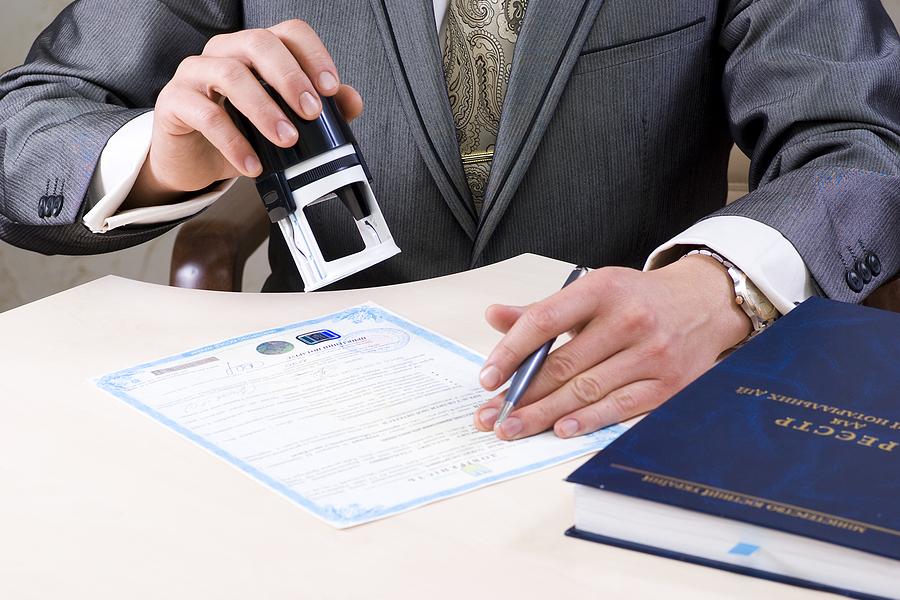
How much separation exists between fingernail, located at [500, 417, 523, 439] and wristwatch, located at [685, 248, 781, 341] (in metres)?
0.26

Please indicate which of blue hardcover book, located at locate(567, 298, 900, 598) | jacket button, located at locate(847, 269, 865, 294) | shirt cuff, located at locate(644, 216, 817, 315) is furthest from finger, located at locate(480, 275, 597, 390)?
jacket button, located at locate(847, 269, 865, 294)

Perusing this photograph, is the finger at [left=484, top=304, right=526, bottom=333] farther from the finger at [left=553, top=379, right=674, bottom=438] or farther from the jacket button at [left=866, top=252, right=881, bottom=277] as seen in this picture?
the jacket button at [left=866, top=252, right=881, bottom=277]

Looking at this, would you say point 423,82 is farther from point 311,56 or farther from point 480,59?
point 311,56

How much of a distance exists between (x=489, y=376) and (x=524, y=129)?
0.60 metres

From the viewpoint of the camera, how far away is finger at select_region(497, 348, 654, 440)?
2.23ft

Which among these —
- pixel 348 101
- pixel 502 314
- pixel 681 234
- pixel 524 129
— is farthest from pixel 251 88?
pixel 524 129

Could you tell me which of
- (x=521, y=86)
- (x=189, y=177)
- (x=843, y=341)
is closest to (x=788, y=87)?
(x=521, y=86)

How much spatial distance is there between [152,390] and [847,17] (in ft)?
2.94

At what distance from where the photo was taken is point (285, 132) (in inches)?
31.1

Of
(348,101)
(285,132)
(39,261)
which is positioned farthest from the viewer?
(39,261)

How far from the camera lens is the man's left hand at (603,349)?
0.69 m

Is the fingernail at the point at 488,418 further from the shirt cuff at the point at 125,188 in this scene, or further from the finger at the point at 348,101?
the shirt cuff at the point at 125,188

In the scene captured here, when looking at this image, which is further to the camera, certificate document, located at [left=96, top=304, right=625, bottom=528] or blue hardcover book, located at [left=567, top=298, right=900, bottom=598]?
certificate document, located at [left=96, top=304, right=625, bottom=528]

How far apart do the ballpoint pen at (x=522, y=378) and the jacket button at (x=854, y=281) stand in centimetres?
38
